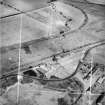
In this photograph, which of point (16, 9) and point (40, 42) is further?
point (16, 9)

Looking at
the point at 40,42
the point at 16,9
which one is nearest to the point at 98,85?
the point at 40,42

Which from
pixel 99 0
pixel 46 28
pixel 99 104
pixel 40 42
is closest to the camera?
pixel 99 104

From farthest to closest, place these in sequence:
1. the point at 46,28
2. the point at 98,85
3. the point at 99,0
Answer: the point at 99,0, the point at 46,28, the point at 98,85

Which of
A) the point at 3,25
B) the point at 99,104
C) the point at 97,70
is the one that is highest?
the point at 3,25

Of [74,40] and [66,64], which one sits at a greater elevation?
[74,40]

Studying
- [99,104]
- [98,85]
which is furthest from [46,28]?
[99,104]

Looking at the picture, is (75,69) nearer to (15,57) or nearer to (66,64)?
(66,64)

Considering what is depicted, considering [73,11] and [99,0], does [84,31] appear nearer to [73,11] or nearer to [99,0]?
[73,11]
